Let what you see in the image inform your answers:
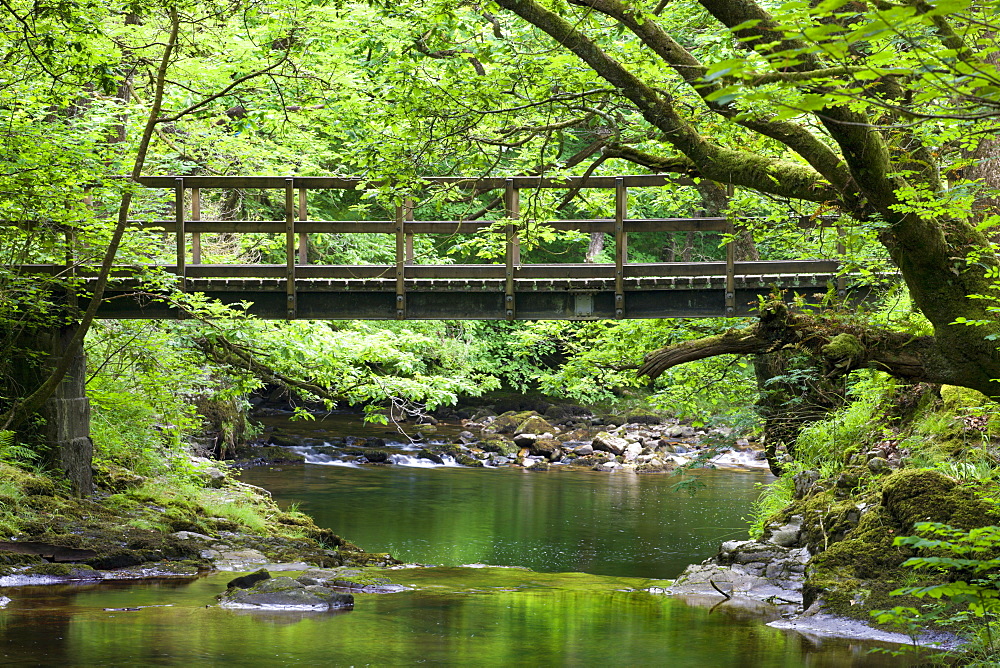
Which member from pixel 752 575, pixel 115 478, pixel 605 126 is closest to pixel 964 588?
pixel 752 575

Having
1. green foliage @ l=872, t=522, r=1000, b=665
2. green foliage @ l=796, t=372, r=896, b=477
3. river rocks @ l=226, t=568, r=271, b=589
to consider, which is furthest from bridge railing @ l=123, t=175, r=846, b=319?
green foliage @ l=872, t=522, r=1000, b=665

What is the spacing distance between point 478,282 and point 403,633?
4980 mm

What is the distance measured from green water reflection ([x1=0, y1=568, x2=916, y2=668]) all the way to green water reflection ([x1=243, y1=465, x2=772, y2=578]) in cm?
279

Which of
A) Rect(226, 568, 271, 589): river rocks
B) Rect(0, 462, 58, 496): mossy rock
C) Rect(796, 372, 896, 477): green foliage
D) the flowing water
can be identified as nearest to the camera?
the flowing water

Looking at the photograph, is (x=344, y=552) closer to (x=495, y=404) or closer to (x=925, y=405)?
(x=925, y=405)

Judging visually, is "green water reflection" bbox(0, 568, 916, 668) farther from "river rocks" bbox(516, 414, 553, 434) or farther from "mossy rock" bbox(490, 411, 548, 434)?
"mossy rock" bbox(490, 411, 548, 434)

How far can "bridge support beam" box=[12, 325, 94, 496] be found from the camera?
1134 centimetres

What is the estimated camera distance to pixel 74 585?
9625 millimetres

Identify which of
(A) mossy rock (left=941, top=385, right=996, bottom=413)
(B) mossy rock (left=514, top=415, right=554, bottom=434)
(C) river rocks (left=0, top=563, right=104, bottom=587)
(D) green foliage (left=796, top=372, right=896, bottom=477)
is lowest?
(C) river rocks (left=0, top=563, right=104, bottom=587)

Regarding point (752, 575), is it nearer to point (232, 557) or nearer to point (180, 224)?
point (232, 557)

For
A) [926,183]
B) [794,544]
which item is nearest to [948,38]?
[926,183]

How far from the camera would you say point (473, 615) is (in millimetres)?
9219

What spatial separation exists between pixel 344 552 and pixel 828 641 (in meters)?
6.33

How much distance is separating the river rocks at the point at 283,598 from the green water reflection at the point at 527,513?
10.5 ft
